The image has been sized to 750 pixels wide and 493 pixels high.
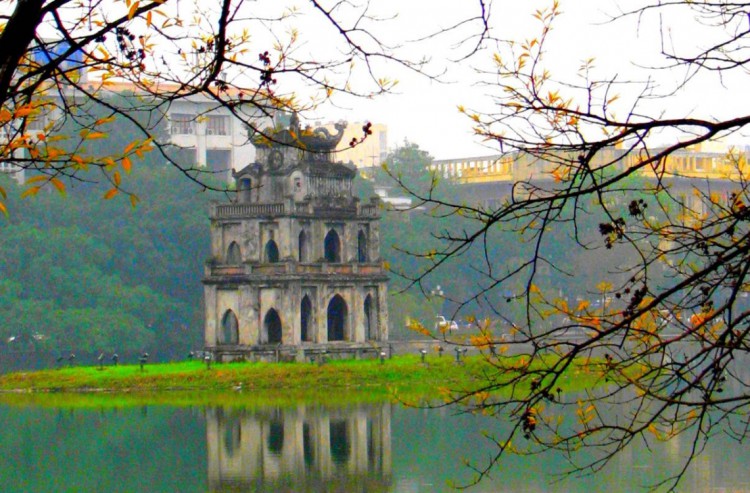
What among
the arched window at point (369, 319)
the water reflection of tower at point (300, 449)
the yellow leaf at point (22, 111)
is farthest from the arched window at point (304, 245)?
the yellow leaf at point (22, 111)

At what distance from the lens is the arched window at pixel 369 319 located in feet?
139

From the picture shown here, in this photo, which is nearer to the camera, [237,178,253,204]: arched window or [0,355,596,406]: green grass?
[0,355,596,406]: green grass

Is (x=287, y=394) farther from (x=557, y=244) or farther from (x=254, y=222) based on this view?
(x=557, y=244)

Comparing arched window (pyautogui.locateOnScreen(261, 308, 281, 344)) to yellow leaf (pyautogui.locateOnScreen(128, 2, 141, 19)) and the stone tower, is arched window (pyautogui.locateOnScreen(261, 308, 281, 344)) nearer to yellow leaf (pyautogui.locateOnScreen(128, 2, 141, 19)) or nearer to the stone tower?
the stone tower

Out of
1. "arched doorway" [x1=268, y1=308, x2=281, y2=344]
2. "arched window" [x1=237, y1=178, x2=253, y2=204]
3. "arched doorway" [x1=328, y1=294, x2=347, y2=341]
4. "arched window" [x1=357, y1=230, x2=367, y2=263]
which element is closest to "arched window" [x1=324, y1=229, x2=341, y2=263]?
"arched window" [x1=357, y1=230, x2=367, y2=263]

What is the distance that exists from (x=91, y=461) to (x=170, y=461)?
1.33m

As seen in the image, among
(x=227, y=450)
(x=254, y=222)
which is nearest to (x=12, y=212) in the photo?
(x=254, y=222)

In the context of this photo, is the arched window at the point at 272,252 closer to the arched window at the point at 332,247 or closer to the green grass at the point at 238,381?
the arched window at the point at 332,247

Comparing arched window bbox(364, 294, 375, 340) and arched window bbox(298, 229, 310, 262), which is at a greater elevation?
arched window bbox(298, 229, 310, 262)

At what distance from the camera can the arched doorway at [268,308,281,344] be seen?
41.2 m

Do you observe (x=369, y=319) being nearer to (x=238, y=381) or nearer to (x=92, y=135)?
(x=238, y=381)

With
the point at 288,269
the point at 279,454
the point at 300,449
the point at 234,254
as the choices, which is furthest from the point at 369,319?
the point at 279,454

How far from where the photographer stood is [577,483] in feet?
74.7

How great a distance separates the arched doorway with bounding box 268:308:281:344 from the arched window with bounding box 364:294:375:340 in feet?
7.99
